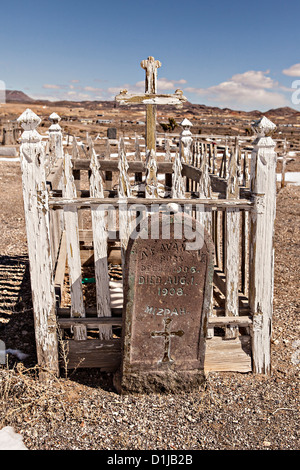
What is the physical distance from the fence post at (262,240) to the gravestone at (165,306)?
1.89 ft

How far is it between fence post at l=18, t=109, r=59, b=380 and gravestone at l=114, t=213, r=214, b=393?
63 cm

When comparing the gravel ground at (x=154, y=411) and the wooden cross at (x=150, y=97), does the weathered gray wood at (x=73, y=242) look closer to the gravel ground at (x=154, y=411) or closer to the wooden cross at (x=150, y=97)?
the gravel ground at (x=154, y=411)

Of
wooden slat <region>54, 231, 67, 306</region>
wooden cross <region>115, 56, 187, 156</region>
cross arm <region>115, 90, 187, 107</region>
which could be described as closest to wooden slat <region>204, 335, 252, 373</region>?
wooden slat <region>54, 231, 67, 306</region>

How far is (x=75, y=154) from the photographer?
5926 millimetres

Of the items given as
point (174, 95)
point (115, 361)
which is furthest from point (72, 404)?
point (174, 95)

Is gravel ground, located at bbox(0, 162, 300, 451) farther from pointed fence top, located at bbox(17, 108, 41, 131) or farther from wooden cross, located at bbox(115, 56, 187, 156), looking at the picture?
wooden cross, located at bbox(115, 56, 187, 156)

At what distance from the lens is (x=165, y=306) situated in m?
2.92

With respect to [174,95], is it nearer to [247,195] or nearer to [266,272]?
[247,195]

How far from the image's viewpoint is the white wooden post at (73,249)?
10.1ft

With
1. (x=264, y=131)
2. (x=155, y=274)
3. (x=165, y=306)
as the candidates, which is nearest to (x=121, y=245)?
(x=155, y=274)

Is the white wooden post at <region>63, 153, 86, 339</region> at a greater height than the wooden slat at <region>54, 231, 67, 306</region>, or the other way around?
the white wooden post at <region>63, 153, 86, 339</region>

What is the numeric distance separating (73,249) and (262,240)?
5.11 feet

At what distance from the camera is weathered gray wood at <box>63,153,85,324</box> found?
306cm

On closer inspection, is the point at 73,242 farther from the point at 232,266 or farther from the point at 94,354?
the point at 232,266
